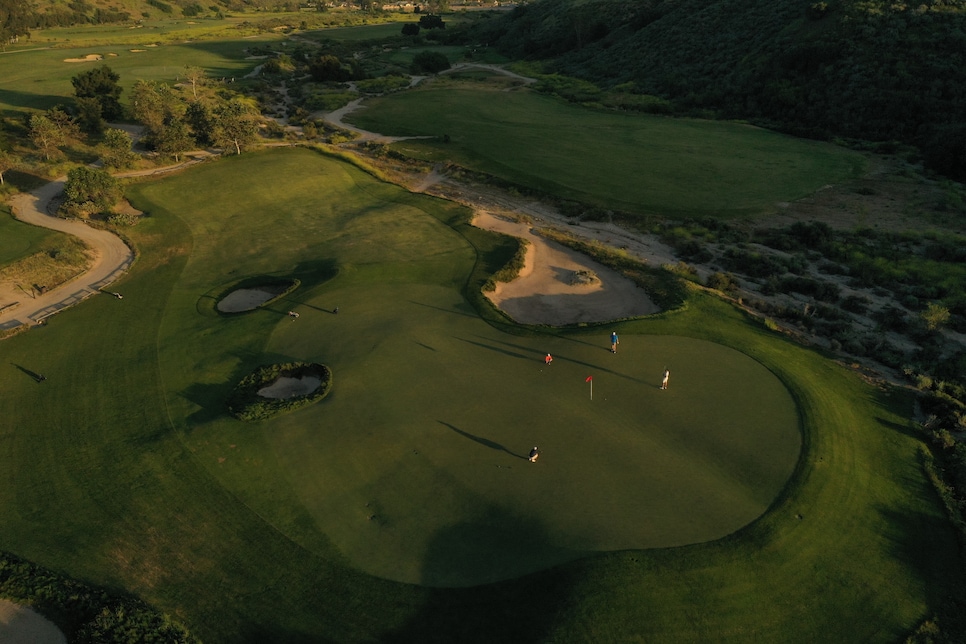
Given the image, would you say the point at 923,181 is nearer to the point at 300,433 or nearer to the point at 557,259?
the point at 557,259

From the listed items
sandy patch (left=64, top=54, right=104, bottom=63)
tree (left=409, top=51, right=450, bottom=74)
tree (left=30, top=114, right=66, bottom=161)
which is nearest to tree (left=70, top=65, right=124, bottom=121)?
tree (left=30, top=114, right=66, bottom=161)

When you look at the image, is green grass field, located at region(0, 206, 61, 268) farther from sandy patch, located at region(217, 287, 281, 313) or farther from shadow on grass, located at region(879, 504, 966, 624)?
shadow on grass, located at region(879, 504, 966, 624)

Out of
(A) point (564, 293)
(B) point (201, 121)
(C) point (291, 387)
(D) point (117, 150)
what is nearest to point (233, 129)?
(B) point (201, 121)

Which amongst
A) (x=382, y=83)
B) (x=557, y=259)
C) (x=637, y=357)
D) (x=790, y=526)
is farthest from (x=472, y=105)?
(x=790, y=526)

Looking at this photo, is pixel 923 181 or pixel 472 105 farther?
pixel 472 105

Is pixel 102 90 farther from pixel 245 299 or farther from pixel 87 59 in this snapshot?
pixel 245 299

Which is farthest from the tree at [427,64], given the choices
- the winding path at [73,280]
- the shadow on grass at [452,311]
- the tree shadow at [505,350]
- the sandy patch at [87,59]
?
the tree shadow at [505,350]
